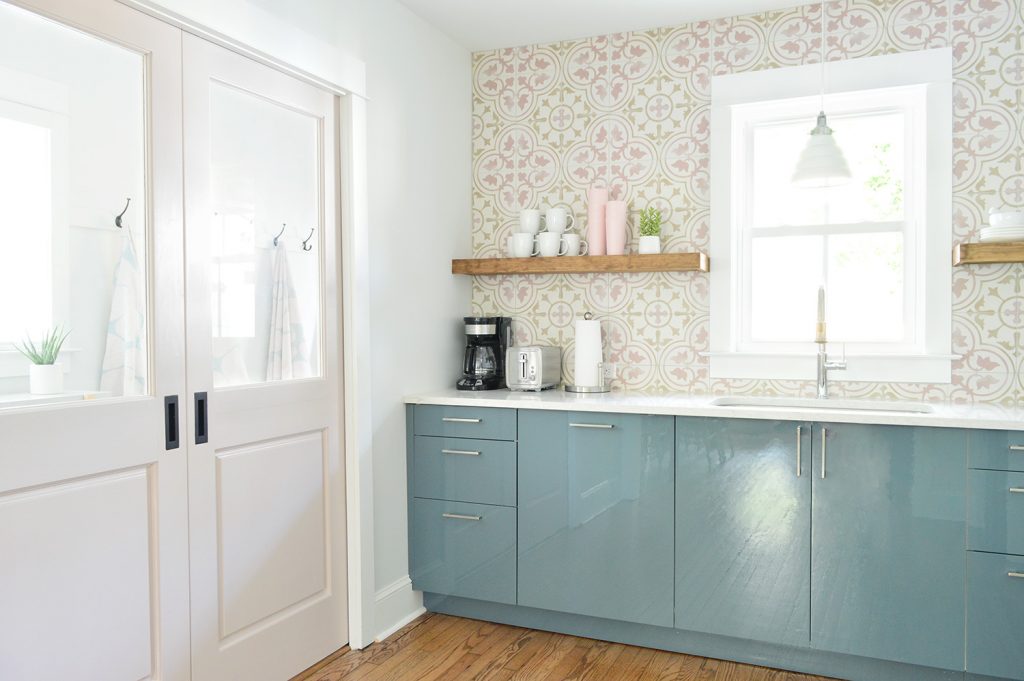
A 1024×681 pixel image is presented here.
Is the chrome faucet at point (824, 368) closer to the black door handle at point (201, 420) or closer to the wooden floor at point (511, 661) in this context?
the wooden floor at point (511, 661)

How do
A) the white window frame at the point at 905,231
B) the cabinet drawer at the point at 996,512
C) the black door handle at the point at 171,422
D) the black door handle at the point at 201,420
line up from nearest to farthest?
the black door handle at the point at 171,422, the black door handle at the point at 201,420, the cabinet drawer at the point at 996,512, the white window frame at the point at 905,231

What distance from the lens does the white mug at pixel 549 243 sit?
11.2ft

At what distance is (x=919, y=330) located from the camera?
9.97ft

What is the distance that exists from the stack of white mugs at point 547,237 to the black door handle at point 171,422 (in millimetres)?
1721

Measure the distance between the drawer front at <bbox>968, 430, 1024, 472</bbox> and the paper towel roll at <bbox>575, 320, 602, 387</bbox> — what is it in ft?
4.55

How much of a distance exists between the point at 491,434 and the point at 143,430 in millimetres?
1342

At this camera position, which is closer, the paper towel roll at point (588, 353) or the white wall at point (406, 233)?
the white wall at point (406, 233)

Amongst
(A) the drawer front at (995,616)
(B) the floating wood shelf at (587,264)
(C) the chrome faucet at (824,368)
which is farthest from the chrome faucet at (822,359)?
(A) the drawer front at (995,616)

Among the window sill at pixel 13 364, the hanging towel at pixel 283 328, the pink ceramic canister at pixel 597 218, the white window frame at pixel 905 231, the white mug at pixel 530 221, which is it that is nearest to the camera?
the window sill at pixel 13 364

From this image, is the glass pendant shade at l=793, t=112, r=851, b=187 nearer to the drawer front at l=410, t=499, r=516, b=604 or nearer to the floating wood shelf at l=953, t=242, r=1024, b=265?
the floating wood shelf at l=953, t=242, r=1024, b=265

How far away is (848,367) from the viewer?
3.09 metres

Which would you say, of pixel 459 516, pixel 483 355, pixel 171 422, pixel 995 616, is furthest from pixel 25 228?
pixel 995 616

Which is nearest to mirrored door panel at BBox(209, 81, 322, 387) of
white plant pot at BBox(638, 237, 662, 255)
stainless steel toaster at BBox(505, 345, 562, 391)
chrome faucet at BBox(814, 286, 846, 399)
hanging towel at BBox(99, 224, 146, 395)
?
Answer: hanging towel at BBox(99, 224, 146, 395)

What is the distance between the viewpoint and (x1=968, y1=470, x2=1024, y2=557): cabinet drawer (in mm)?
2381
